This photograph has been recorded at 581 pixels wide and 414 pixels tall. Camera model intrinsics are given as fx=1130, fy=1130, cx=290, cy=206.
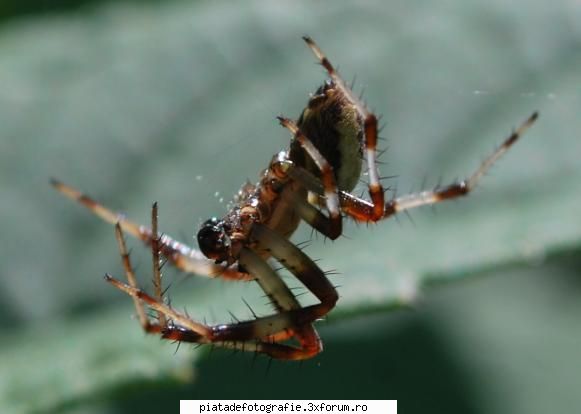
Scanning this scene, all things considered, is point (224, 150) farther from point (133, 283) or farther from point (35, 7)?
point (35, 7)

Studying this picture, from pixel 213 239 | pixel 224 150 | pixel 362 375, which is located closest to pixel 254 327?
pixel 213 239

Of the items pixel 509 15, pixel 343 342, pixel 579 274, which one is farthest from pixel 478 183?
pixel 579 274

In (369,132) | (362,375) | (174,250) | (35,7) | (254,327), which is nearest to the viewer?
(369,132)

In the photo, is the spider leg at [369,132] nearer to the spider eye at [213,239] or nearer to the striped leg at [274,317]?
the striped leg at [274,317]

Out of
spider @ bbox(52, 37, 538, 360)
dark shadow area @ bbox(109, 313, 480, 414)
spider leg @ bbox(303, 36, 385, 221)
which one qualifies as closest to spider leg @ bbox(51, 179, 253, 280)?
spider @ bbox(52, 37, 538, 360)

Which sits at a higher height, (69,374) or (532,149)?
(532,149)

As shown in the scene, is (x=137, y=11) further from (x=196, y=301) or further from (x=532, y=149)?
(x=532, y=149)

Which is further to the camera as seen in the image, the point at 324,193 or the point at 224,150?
the point at 224,150
